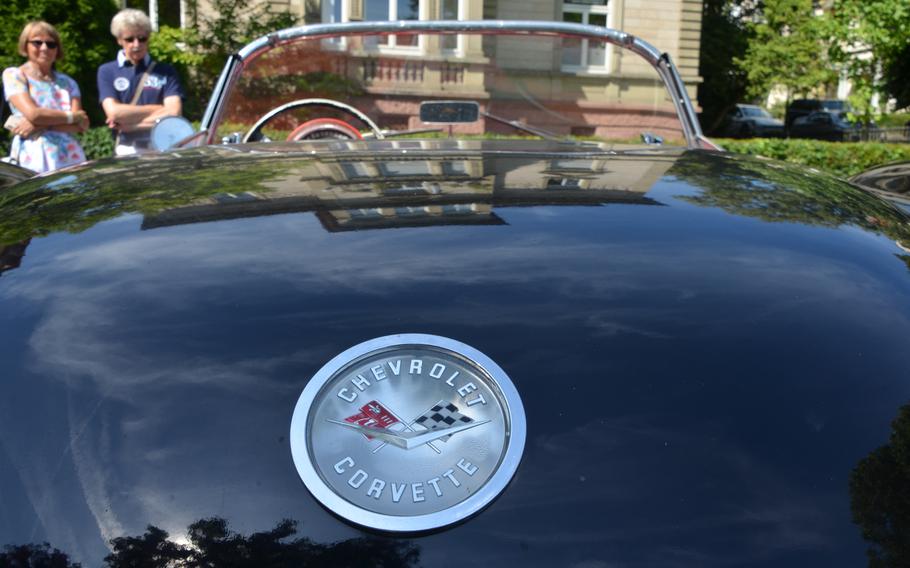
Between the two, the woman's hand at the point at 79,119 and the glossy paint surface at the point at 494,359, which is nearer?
the glossy paint surface at the point at 494,359

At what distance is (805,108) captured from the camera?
31062 millimetres

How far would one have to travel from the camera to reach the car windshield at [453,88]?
3.10 metres

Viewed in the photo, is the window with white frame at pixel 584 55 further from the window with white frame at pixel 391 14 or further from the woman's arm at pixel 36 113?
the woman's arm at pixel 36 113

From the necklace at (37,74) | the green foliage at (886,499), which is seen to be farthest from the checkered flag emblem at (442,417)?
the necklace at (37,74)

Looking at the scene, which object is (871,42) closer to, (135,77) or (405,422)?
(135,77)

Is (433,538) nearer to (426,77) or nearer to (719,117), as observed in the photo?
(426,77)

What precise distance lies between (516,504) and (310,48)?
99.8 inches

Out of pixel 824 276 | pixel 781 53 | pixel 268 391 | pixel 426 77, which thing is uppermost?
pixel 781 53

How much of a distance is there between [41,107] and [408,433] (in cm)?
457

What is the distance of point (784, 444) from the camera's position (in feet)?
3.49

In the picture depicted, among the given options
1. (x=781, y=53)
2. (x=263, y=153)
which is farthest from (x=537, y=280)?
(x=781, y=53)

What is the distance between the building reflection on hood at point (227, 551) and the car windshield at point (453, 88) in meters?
2.22

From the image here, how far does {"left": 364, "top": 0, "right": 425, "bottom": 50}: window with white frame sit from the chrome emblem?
2281 millimetres

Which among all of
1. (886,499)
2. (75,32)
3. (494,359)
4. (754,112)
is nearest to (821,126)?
(754,112)
